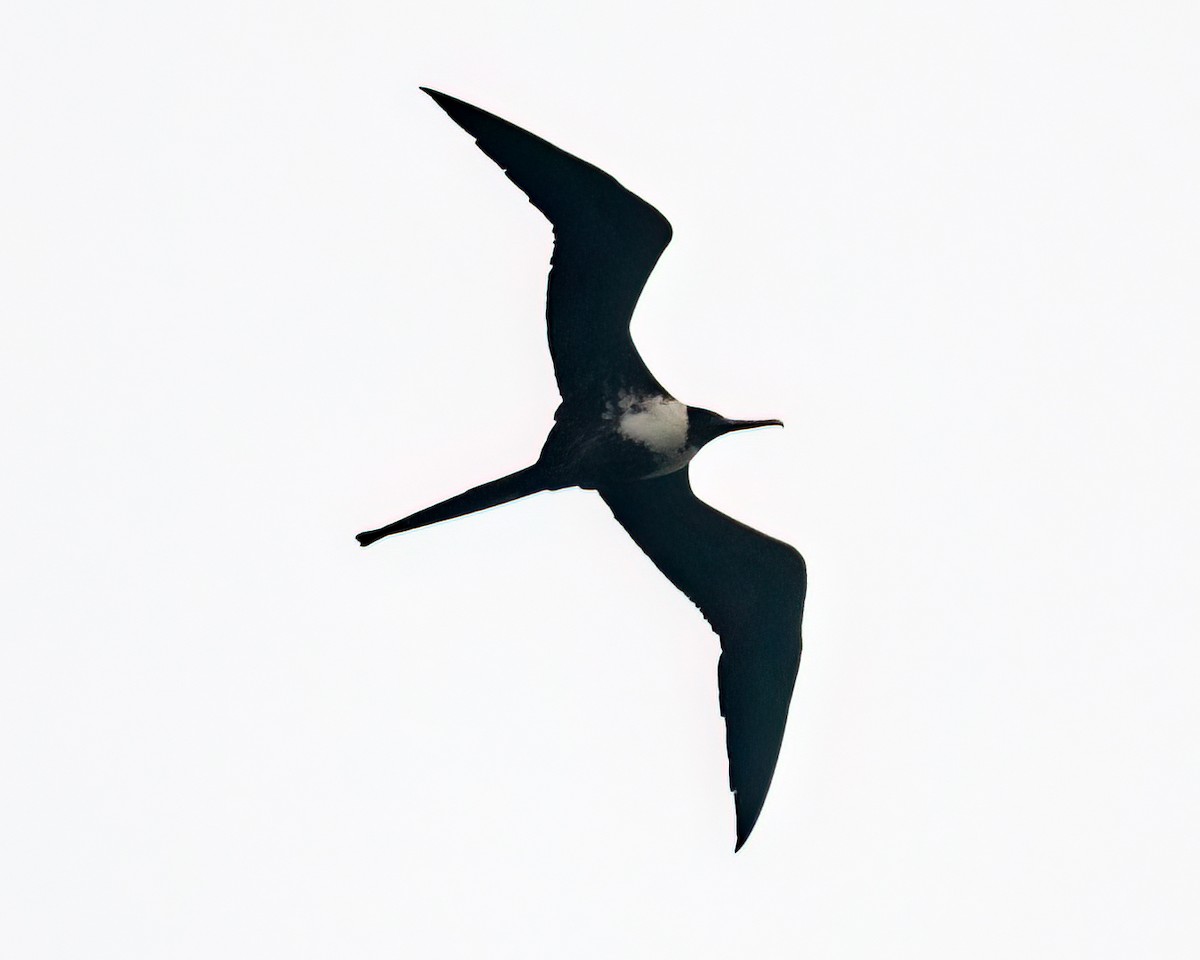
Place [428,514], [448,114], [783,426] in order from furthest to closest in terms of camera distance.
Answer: [783,426], [428,514], [448,114]

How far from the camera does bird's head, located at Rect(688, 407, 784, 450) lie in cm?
1047

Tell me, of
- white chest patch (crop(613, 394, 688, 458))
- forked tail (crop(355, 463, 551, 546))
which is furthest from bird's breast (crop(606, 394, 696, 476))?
forked tail (crop(355, 463, 551, 546))

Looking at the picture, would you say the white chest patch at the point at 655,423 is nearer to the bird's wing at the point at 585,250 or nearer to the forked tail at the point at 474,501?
the bird's wing at the point at 585,250

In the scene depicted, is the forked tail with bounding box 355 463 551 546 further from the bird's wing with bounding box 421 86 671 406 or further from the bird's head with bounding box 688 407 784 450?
the bird's head with bounding box 688 407 784 450

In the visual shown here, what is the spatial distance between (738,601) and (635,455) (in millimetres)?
1243

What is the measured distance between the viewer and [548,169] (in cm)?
952

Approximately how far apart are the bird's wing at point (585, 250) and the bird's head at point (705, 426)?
280 millimetres

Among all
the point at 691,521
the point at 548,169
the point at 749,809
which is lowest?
the point at 749,809

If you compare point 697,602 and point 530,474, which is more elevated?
point 530,474

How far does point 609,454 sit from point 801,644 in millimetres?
1756

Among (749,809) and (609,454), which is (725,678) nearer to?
(749,809)

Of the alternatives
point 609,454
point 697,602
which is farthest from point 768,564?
point 609,454

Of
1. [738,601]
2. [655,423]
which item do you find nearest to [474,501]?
[655,423]

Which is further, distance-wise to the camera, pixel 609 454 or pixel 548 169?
pixel 609 454
